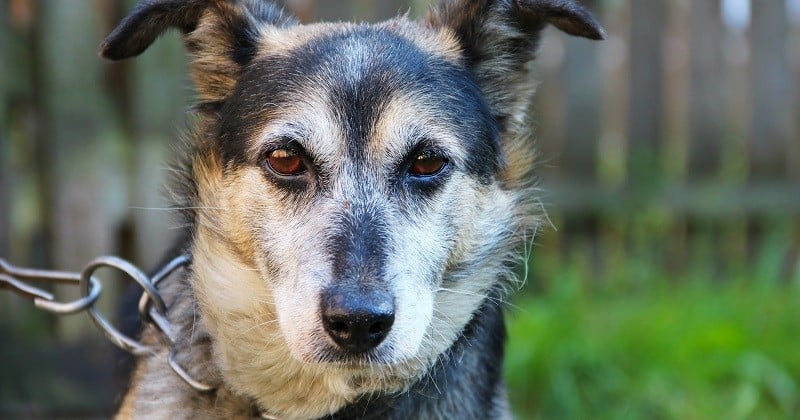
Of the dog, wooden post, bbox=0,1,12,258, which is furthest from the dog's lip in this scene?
wooden post, bbox=0,1,12,258

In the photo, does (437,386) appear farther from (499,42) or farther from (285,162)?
(499,42)

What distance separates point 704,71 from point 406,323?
185 inches

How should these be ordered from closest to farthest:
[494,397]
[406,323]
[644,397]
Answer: [406,323], [494,397], [644,397]

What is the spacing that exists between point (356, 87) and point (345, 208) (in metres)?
0.37

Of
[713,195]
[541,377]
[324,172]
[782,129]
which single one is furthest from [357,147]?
[782,129]

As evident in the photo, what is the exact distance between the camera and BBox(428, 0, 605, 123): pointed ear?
318 centimetres

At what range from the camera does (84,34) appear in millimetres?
5051

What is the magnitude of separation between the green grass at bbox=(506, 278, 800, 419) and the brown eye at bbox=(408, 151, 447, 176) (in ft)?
7.07

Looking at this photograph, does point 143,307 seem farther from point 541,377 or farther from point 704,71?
point 704,71

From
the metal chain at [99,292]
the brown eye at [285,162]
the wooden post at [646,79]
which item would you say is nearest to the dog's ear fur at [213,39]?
the brown eye at [285,162]

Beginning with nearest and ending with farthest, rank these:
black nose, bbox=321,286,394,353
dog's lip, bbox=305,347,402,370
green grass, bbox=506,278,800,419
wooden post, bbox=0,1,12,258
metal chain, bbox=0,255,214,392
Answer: black nose, bbox=321,286,394,353
dog's lip, bbox=305,347,402,370
metal chain, bbox=0,255,214,392
green grass, bbox=506,278,800,419
wooden post, bbox=0,1,12,258

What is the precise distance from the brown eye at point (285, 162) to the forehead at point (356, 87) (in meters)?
0.10

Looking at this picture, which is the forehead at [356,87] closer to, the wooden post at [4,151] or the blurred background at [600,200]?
the blurred background at [600,200]

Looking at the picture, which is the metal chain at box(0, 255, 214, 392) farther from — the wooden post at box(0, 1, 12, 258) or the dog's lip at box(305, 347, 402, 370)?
the wooden post at box(0, 1, 12, 258)
